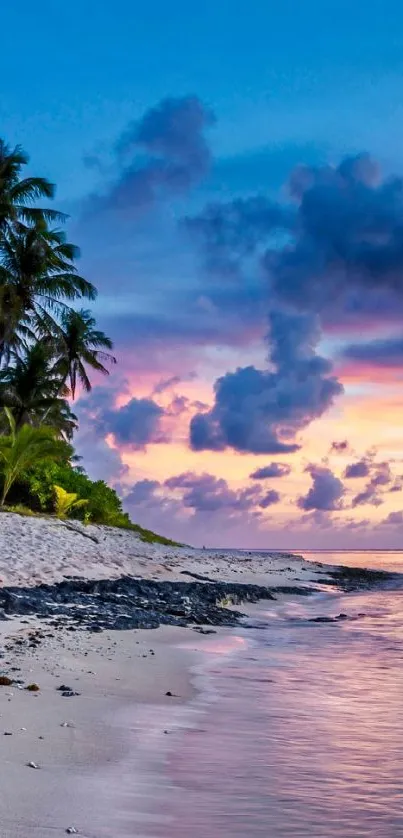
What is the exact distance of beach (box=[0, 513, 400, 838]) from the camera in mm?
4340

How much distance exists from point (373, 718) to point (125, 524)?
27279mm

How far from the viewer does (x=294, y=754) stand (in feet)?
19.5

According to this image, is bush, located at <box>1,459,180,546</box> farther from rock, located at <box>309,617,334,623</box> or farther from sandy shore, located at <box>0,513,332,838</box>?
sandy shore, located at <box>0,513,332,838</box>

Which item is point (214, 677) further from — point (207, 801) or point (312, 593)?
point (312, 593)

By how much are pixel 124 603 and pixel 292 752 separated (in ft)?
32.8

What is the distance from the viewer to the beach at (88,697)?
171 inches

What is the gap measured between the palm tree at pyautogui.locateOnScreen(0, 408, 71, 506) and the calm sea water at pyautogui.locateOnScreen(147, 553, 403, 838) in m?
18.0

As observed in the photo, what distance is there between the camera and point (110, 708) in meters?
6.98

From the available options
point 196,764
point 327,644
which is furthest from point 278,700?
point 327,644

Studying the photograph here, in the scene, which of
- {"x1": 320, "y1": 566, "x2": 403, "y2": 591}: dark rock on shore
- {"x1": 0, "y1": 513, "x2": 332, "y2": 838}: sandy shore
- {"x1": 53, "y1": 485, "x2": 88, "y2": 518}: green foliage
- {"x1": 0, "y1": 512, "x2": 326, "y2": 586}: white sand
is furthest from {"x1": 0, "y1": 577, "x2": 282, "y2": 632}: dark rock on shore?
{"x1": 320, "y1": 566, "x2": 403, "y2": 591}: dark rock on shore

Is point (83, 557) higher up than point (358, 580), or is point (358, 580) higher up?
point (358, 580)

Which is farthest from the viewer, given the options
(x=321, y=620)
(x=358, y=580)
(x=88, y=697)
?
(x=358, y=580)

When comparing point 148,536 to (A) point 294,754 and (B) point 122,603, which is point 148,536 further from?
(A) point 294,754

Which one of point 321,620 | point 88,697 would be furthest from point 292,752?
point 321,620
